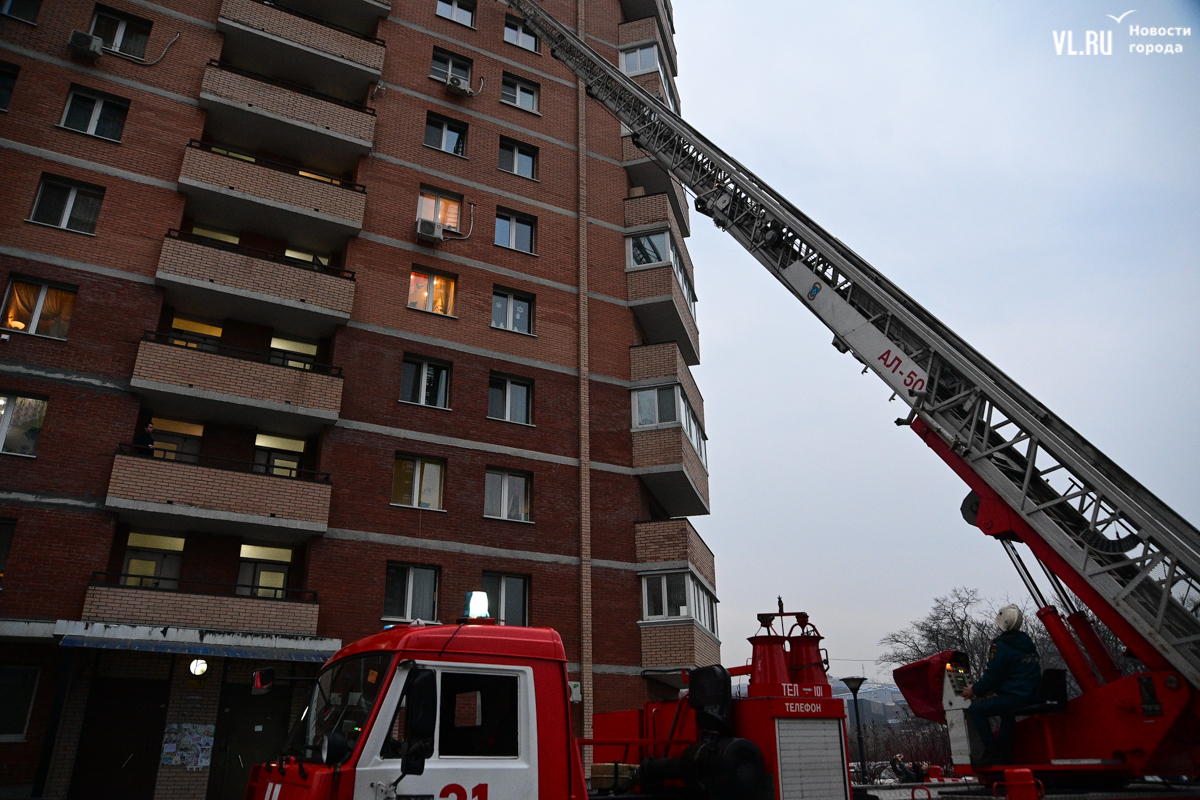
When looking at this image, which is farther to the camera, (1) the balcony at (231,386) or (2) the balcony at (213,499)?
(1) the balcony at (231,386)

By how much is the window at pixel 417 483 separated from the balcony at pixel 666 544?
547 centimetres

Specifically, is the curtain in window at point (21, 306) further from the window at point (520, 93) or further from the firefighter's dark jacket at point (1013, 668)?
the firefighter's dark jacket at point (1013, 668)

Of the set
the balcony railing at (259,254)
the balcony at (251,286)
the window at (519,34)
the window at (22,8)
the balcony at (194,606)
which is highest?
the window at (519,34)

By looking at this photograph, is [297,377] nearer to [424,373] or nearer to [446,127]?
[424,373]

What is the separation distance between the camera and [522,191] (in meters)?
23.5

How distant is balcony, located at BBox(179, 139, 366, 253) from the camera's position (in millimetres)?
18688

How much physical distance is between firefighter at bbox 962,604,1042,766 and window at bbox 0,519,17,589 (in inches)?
654

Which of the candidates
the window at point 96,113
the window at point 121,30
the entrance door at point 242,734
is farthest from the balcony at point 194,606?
the window at point 121,30

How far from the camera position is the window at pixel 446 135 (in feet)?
75.9

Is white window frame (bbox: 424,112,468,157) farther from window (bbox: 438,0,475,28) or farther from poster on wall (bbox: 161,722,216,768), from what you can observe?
poster on wall (bbox: 161,722,216,768)

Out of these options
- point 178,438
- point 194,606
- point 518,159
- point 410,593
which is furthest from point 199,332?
point 518,159

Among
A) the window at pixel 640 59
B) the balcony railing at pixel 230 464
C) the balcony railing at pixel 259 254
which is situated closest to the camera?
the balcony railing at pixel 230 464

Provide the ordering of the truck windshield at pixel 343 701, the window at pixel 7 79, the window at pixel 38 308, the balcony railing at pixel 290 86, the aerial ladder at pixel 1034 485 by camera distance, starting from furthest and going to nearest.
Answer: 1. the balcony railing at pixel 290 86
2. the window at pixel 7 79
3. the window at pixel 38 308
4. the aerial ladder at pixel 1034 485
5. the truck windshield at pixel 343 701

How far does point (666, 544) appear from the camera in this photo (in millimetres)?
20203
